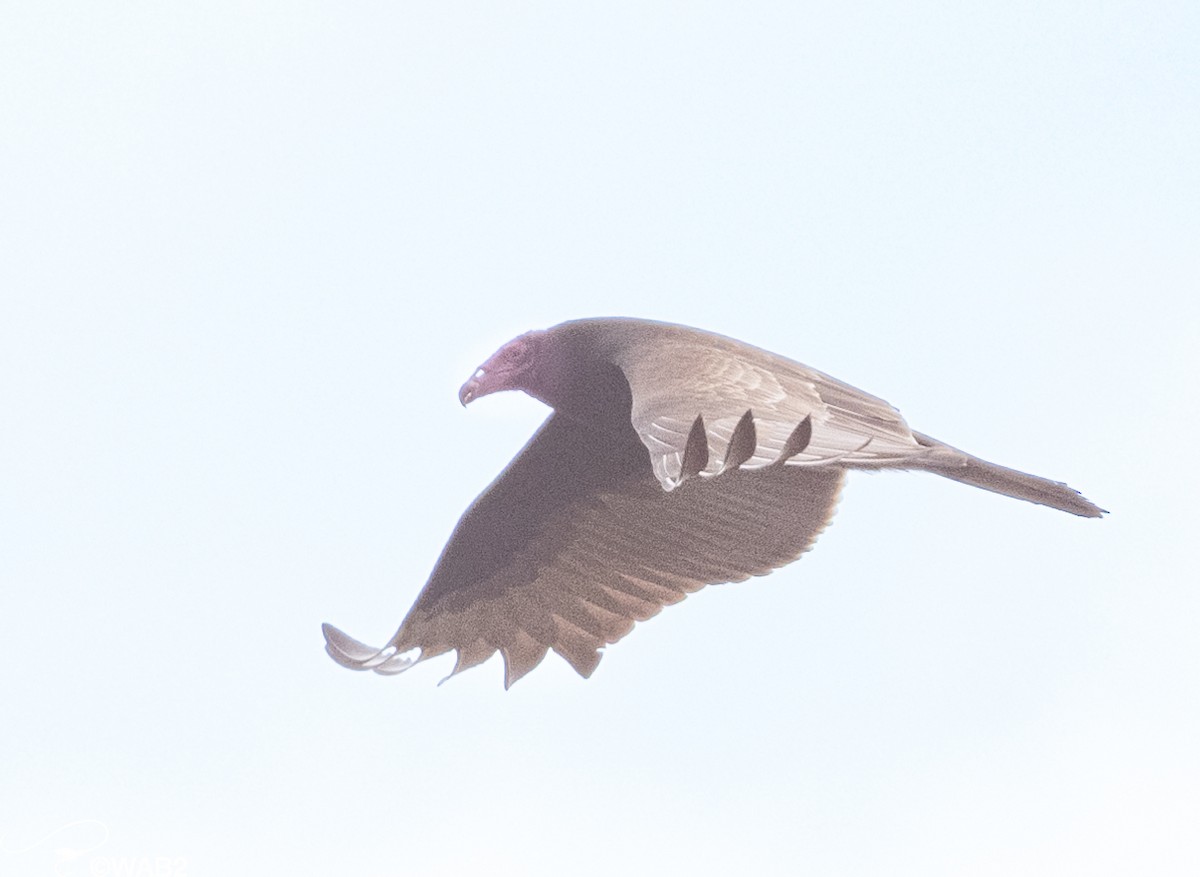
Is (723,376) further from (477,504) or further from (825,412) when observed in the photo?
(477,504)

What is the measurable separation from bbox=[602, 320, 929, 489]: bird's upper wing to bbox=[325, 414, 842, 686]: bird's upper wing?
0.83 metres

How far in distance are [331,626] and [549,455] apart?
3.15ft

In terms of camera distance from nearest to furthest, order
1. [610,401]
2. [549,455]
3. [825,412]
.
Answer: [825,412] < [610,401] < [549,455]

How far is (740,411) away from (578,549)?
6.96 ft

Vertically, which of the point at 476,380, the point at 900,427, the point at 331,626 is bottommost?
the point at 331,626

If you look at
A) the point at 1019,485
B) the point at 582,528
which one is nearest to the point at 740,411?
the point at 1019,485

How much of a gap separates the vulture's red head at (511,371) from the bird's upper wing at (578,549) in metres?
0.25

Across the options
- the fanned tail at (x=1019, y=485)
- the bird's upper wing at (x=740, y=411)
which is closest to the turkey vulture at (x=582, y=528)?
the bird's upper wing at (x=740, y=411)

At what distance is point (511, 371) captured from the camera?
6.20 m

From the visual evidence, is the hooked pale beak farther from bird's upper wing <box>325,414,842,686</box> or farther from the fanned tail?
the fanned tail

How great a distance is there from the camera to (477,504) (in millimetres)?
6414

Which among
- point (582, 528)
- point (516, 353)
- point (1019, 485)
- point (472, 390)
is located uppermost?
point (516, 353)

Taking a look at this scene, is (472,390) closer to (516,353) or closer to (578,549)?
(516,353)

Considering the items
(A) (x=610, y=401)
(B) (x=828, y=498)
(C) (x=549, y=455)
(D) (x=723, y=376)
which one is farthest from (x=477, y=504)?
(D) (x=723, y=376)
